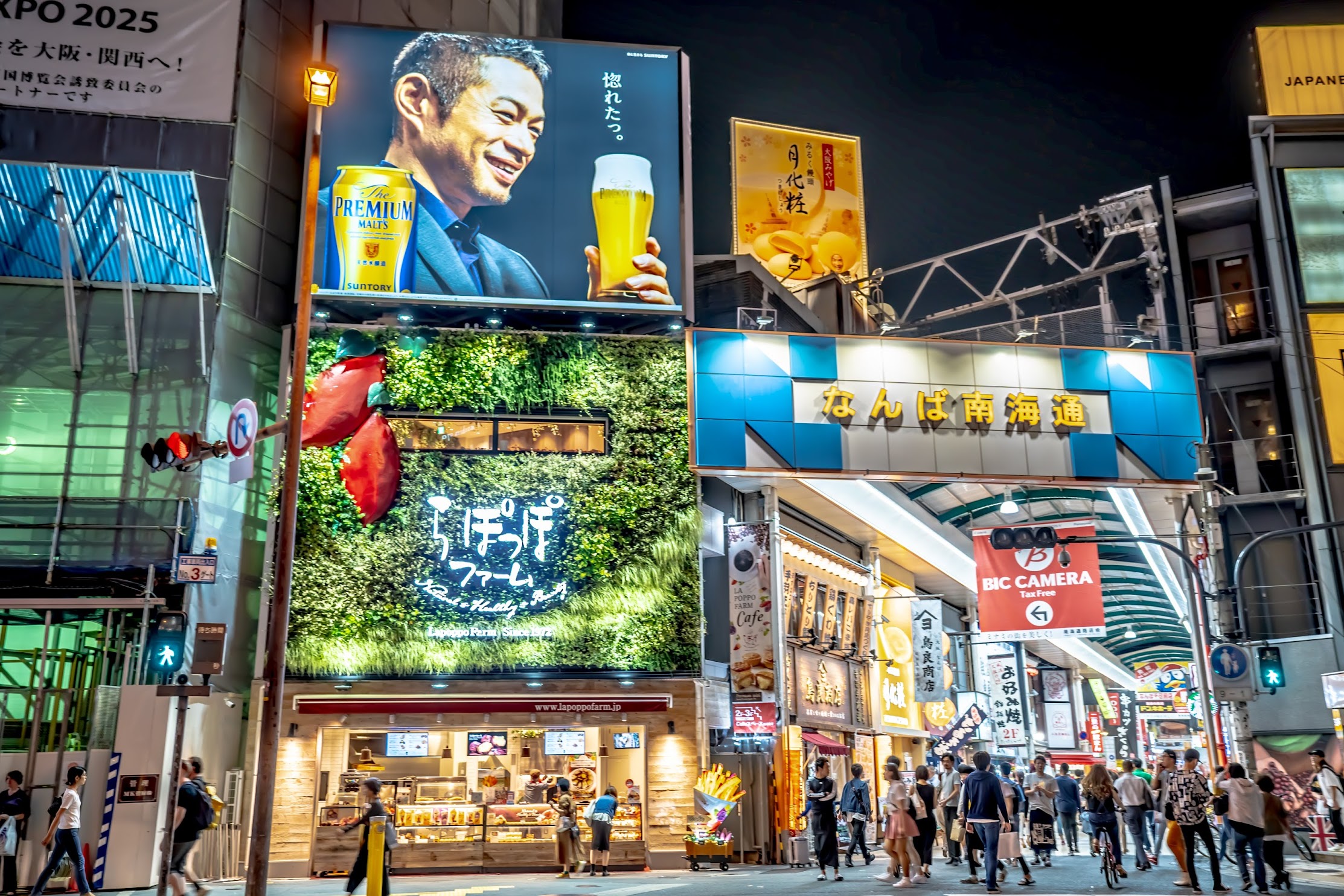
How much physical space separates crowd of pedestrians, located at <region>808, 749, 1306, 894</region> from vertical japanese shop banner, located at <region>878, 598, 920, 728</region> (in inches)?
404

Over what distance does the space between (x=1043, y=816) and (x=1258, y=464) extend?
15.0 metres

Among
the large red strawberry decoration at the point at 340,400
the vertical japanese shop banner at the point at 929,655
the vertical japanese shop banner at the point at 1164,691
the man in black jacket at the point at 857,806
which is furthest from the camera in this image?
the vertical japanese shop banner at the point at 1164,691

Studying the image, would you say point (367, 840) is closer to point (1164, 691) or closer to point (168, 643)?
point (168, 643)

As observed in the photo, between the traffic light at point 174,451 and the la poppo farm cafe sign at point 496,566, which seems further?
the la poppo farm cafe sign at point 496,566

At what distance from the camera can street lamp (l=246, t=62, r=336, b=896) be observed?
12.5 metres

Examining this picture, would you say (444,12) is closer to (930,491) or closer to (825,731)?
(930,491)

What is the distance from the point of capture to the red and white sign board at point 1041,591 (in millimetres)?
22906

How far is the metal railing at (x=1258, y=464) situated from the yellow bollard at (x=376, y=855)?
2348cm

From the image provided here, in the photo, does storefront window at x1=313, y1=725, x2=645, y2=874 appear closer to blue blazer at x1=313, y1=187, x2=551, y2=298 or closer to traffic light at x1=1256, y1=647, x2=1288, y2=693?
blue blazer at x1=313, y1=187, x2=551, y2=298

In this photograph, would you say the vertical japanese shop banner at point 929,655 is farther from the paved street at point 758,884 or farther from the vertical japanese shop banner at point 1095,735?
the vertical japanese shop banner at point 1095,735

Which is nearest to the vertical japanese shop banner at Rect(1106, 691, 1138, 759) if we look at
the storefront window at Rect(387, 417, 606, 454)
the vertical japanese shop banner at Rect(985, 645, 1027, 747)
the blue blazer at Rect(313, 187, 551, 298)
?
the vertical japanese shop banner at Rect(985, 645, 1027, 747)

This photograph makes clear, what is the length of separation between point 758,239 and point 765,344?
42.9ft

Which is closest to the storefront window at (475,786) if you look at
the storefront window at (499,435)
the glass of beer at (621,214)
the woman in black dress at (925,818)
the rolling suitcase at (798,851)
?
the rolling suitcase at (798,851)

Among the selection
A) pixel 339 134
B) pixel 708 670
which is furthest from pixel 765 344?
pixel 339 134
